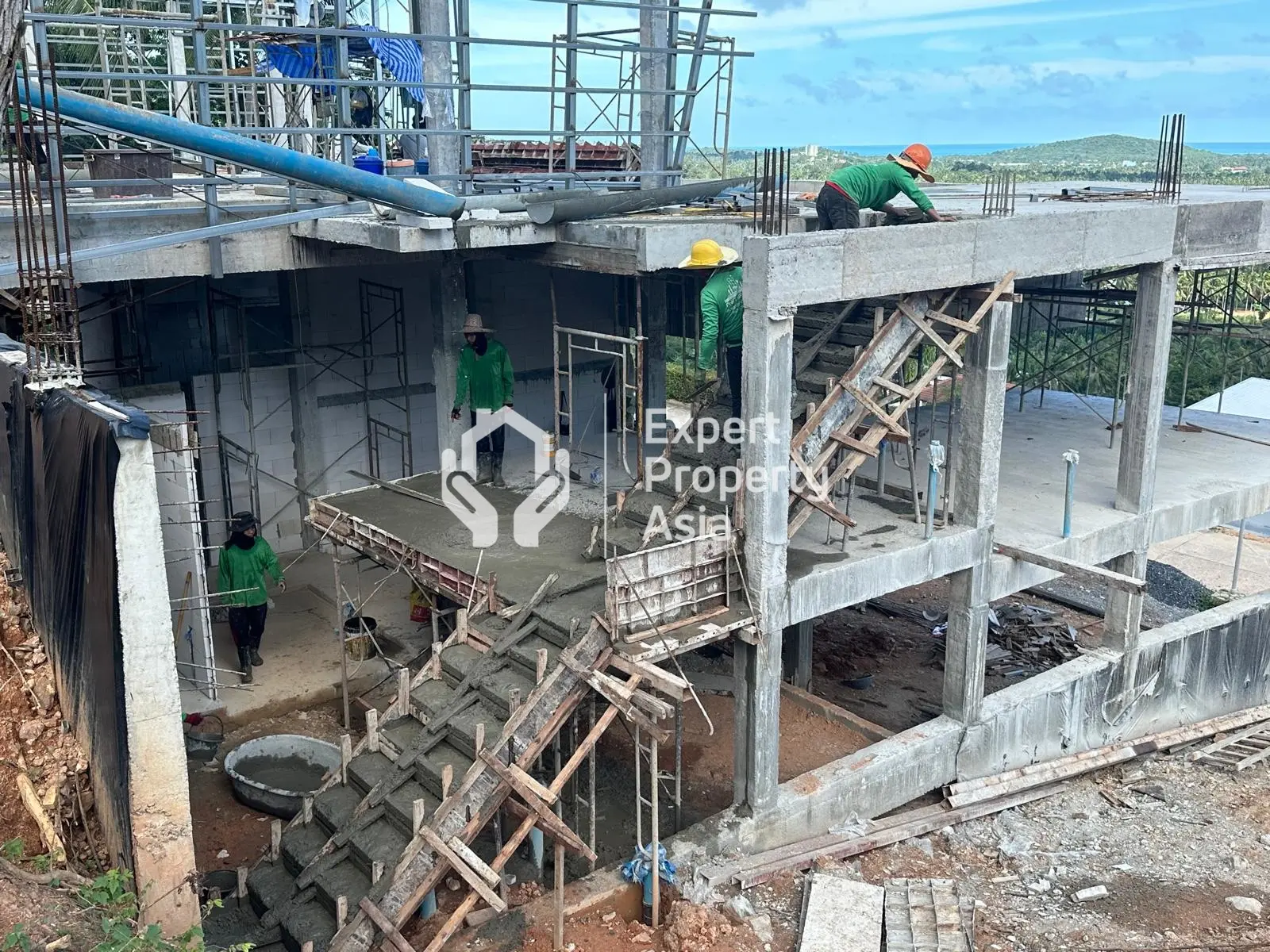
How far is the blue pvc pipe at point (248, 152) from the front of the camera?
32.2 ft

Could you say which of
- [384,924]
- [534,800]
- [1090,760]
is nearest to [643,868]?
[534,800]

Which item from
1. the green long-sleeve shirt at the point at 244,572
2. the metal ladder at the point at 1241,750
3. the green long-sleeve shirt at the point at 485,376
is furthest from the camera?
the metal ladder at the point at 1241,750

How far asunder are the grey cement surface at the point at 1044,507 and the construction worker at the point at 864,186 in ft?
10.5

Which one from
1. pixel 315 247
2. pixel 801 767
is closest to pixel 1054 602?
pixel 801 767

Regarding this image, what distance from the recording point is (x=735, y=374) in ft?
37.6

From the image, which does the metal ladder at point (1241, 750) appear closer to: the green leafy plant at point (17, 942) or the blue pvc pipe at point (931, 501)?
the blue pvc pipe at point (931, 501)

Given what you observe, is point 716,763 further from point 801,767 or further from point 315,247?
point 315,247

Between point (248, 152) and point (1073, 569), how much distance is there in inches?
362

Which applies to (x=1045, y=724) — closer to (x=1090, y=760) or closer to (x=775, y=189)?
(x=1090, y=760)

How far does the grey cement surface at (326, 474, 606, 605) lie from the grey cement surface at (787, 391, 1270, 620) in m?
2.22

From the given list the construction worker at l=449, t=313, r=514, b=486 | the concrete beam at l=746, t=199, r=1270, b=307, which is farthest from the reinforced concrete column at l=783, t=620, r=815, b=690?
the concrete beam at l=746, t=199, r=1270, b=307

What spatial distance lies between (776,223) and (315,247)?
571cm

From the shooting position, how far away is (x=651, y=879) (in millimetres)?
9898

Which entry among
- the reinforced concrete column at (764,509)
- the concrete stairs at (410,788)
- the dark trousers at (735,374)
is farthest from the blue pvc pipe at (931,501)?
the concrete stairs at (410,788)
